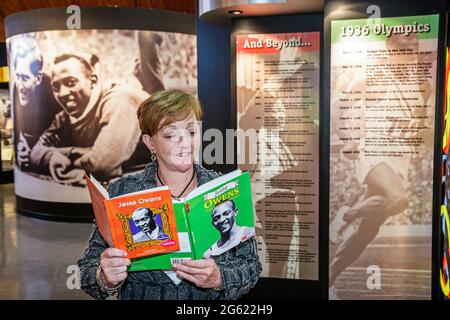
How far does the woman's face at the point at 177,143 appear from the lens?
1.90 metres

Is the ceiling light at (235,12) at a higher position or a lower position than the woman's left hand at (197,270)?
higher

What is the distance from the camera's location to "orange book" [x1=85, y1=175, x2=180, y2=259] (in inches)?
66.3

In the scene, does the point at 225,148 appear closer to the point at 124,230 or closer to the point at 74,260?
the point at 124,230

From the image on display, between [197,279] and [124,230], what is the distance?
Answer: 330 mm

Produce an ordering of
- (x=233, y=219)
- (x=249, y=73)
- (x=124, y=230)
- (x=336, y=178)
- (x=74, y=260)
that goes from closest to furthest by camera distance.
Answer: (x=124, y=230), (x=233, y=219), (x=336, y=178), (x=249, y=73), (x=74, y=260)

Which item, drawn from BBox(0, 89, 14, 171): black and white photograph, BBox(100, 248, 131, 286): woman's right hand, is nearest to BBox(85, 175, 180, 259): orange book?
BBox(100, 248, 131, 286): woman's right hand

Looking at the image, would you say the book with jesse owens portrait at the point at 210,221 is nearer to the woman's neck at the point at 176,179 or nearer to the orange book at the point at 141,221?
the orange book at the point at 141,221

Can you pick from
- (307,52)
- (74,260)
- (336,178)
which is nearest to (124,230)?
(336,178)

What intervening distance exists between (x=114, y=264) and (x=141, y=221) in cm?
19

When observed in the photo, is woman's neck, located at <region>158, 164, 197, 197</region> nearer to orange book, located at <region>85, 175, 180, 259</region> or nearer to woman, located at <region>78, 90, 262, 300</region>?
woman, located at <region>78, 90, 262, 300</region>

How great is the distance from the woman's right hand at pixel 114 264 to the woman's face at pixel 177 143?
43 cm

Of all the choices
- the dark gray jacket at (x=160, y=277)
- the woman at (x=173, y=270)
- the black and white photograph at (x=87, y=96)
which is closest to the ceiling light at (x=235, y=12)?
the woman at (x=173, y=270)

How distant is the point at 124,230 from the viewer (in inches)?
66.9

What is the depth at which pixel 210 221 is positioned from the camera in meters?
1.78
